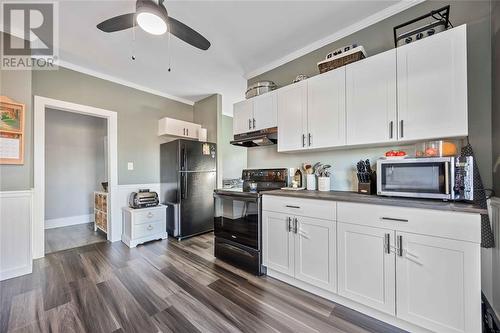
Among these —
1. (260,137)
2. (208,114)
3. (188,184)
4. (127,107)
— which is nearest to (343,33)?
(260,137)

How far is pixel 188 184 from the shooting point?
11.3 feet

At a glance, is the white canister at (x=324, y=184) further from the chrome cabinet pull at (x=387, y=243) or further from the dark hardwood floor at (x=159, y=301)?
the dark hardwood floor at (x=159, y=301)

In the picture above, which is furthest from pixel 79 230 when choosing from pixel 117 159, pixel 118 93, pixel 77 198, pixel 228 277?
pixel 228 277

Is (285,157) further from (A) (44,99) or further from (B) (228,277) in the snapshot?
(A) (44,99)

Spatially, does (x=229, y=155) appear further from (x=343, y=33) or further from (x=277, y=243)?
(x=343, y=33)

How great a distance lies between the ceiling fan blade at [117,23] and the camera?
1586 mm

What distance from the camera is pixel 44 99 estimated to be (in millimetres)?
2707

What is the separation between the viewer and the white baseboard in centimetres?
400

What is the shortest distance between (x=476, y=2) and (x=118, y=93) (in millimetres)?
4503

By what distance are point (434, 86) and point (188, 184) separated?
3304 mm

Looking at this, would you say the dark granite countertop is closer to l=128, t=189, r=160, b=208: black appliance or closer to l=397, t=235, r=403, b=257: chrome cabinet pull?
l=397, t=235, r=403, b=257: chrome cabinet pull

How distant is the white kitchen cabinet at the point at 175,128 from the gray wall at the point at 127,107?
18 cm

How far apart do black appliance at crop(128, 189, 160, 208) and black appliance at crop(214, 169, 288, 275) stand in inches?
56.8

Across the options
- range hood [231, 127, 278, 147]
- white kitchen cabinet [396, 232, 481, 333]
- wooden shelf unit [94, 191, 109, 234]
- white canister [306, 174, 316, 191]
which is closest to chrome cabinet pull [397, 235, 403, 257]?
white kitchen cabinet [396, 232, 481, 333]
